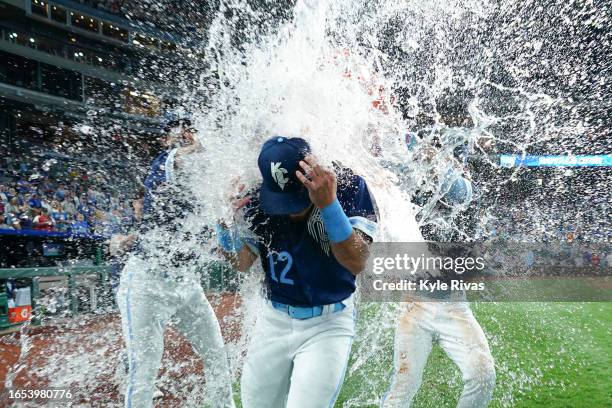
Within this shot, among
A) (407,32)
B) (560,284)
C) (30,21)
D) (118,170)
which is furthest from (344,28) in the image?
(30,21)

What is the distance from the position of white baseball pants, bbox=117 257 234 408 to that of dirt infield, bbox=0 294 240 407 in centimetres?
101

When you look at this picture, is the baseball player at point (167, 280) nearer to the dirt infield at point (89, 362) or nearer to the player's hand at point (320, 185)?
the dirt infield at point (89, 362)

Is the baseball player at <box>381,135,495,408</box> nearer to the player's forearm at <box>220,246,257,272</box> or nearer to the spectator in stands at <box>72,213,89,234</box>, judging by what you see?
the player's forearm at <box>220,246,257,272</box>

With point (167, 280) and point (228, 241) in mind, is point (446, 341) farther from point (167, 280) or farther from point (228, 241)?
point (167, 280)

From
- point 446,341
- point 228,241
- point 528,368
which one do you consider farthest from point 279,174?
point 528,368

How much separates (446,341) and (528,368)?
2729 millimetres

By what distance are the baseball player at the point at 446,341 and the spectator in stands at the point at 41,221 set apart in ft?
31.4

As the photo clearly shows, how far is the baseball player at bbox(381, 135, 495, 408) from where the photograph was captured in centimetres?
290

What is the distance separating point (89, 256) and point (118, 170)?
7.99 m

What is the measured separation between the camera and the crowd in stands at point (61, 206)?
10570 millimetres

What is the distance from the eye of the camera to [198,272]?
11.6 feet

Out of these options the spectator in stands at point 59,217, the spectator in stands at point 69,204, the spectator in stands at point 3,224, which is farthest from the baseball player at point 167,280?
the spectator in stands at point 69,204

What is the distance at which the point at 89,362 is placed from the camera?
548cm

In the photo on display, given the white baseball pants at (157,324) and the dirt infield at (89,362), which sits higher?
the white baseball pants at (157,324)
